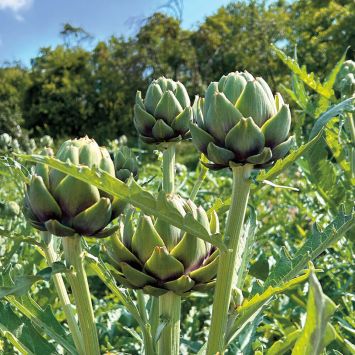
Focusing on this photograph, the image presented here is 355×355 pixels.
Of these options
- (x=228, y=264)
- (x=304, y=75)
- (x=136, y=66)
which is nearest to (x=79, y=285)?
(x=228, y=264)

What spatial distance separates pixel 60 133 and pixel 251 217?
13.3 meters

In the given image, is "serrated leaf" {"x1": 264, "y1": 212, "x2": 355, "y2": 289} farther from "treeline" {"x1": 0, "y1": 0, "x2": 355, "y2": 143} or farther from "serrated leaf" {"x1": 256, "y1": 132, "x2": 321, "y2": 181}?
"treeline" {"x1": 0, "y1": 0, "x2": 355, "y2": 143}

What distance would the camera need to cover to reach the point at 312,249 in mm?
513

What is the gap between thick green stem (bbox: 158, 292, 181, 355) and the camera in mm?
497

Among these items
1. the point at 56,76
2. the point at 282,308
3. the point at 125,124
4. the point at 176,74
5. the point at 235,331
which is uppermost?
the point at 56,76

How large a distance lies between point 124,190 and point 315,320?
0.59 feet

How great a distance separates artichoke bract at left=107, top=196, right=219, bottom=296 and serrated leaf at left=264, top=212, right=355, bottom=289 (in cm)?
7

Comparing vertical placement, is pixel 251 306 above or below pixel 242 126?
below

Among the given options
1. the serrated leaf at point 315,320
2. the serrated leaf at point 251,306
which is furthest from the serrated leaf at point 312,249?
the serrated leaf at point 315,320

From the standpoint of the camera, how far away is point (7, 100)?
45.6 feet

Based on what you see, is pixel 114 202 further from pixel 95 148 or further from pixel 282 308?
pixel 282 308

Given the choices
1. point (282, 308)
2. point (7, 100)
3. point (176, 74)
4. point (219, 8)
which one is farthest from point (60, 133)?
point (282, 308)

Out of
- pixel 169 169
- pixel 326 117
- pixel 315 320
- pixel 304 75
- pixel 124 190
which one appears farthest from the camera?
pixel 304 75

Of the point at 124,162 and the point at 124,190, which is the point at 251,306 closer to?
the point at 124,190
